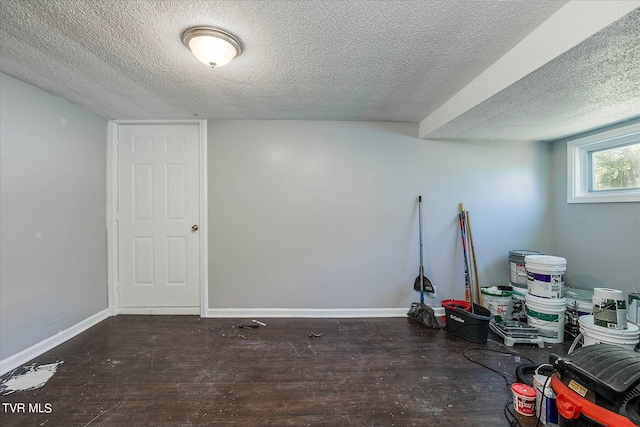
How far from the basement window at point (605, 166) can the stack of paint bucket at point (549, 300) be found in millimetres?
850

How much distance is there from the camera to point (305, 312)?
9.45ft

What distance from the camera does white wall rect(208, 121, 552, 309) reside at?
2885 mm

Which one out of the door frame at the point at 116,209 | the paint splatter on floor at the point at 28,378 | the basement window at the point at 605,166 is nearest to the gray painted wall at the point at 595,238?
the basement window at the point at 605,166

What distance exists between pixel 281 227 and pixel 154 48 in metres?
1.91

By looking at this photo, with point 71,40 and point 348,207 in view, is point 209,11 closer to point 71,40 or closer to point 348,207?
point 71,40

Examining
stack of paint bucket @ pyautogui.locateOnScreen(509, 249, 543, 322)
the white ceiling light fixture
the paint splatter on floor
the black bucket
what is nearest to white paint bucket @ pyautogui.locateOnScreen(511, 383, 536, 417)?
the black bucket

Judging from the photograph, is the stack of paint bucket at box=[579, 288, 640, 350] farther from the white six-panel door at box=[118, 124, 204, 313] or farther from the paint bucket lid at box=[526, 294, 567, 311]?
the white six-panel door at box=[118, 124, 204, 313]

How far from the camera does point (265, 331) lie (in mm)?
2533

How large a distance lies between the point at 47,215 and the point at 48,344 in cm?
115

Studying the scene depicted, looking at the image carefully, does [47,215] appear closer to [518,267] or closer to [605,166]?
[518,267]

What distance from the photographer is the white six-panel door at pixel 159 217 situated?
2.92m

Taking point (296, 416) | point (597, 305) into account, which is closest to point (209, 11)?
point (296, 416)

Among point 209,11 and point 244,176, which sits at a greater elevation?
point 209,11

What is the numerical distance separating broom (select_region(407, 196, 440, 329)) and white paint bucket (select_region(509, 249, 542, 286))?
2.98 ft
